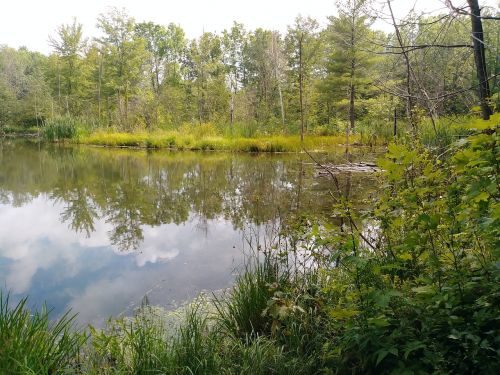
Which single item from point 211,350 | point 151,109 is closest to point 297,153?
point 211,350

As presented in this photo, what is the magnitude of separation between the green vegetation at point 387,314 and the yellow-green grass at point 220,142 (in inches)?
456

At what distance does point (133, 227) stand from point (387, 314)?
14.0 ft

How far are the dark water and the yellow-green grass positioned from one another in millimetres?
4574

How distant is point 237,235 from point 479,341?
143 inches

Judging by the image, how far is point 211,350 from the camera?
6.34 feet

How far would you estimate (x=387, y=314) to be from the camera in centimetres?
159

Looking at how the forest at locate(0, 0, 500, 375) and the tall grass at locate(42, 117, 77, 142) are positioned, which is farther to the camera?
the tall grass at locate(42, 117, 77, 142)

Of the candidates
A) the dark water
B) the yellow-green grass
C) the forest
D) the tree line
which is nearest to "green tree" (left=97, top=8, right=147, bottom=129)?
the tree line

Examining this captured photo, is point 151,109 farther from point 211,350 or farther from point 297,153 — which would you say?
point 211,350

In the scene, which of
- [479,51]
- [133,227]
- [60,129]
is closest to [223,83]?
[60,129]

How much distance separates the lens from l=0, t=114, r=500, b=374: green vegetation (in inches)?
52.0

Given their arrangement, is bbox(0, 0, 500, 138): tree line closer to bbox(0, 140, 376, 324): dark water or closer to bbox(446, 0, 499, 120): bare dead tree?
bbox(0, 140, 376, 324): dark water

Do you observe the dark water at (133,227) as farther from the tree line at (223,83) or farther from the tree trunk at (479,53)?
the tree line at (223,83)

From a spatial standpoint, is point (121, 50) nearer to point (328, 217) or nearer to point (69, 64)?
point (69, 64)
